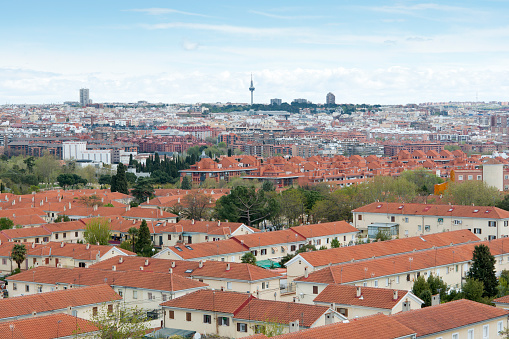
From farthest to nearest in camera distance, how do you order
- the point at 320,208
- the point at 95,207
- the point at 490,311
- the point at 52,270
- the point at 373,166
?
the point at 373,166 → the point at 95,207 → the point at 320,208 → the point at 52,270 → the point at 490,311

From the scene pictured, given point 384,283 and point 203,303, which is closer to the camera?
point 203,303

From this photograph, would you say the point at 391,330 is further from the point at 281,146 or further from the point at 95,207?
the point at 281,146

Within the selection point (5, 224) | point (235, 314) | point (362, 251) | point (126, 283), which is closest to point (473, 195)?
point (362, 251)

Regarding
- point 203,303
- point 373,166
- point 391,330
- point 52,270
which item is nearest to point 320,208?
point 52,270

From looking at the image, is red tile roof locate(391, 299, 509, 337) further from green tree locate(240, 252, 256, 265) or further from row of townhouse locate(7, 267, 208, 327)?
green tree locate(240, 252, 256, 265)

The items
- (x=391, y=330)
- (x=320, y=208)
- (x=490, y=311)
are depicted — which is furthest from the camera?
(x=320, y=208)

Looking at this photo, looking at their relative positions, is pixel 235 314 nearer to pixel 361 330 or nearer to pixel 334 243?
pixel 361 330
